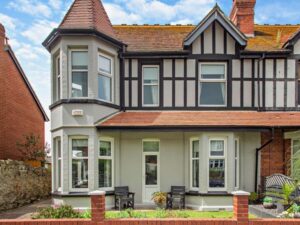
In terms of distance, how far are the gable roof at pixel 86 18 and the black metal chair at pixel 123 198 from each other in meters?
6.24

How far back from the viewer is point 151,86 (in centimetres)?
1439

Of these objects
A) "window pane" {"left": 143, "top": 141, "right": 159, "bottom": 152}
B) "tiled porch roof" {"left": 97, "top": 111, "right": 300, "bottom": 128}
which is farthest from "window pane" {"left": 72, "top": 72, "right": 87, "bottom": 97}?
"window pane" {"left": 143, "top": 141, "right": 159, "bottom": 152}

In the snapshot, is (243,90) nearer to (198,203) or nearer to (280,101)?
(280,101)

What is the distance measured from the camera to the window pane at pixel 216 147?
1325cm

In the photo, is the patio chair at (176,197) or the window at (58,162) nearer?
the patio chair at (176,197)

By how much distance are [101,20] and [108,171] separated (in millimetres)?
6210

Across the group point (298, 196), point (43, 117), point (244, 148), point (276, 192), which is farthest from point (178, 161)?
point (43, 117)

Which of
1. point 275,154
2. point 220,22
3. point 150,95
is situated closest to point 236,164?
point 275,154

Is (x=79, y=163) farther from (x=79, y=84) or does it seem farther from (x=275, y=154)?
(x=275, y=154)

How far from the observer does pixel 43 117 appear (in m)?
22.0

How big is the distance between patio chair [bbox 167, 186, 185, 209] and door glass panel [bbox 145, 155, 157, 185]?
976 millimetres

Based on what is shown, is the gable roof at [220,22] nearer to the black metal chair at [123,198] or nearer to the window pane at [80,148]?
the window pane at [80,148]

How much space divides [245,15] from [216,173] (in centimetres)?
772

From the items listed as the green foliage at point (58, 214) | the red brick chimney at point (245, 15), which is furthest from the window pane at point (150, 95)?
the green foliage at point (58, 214)
